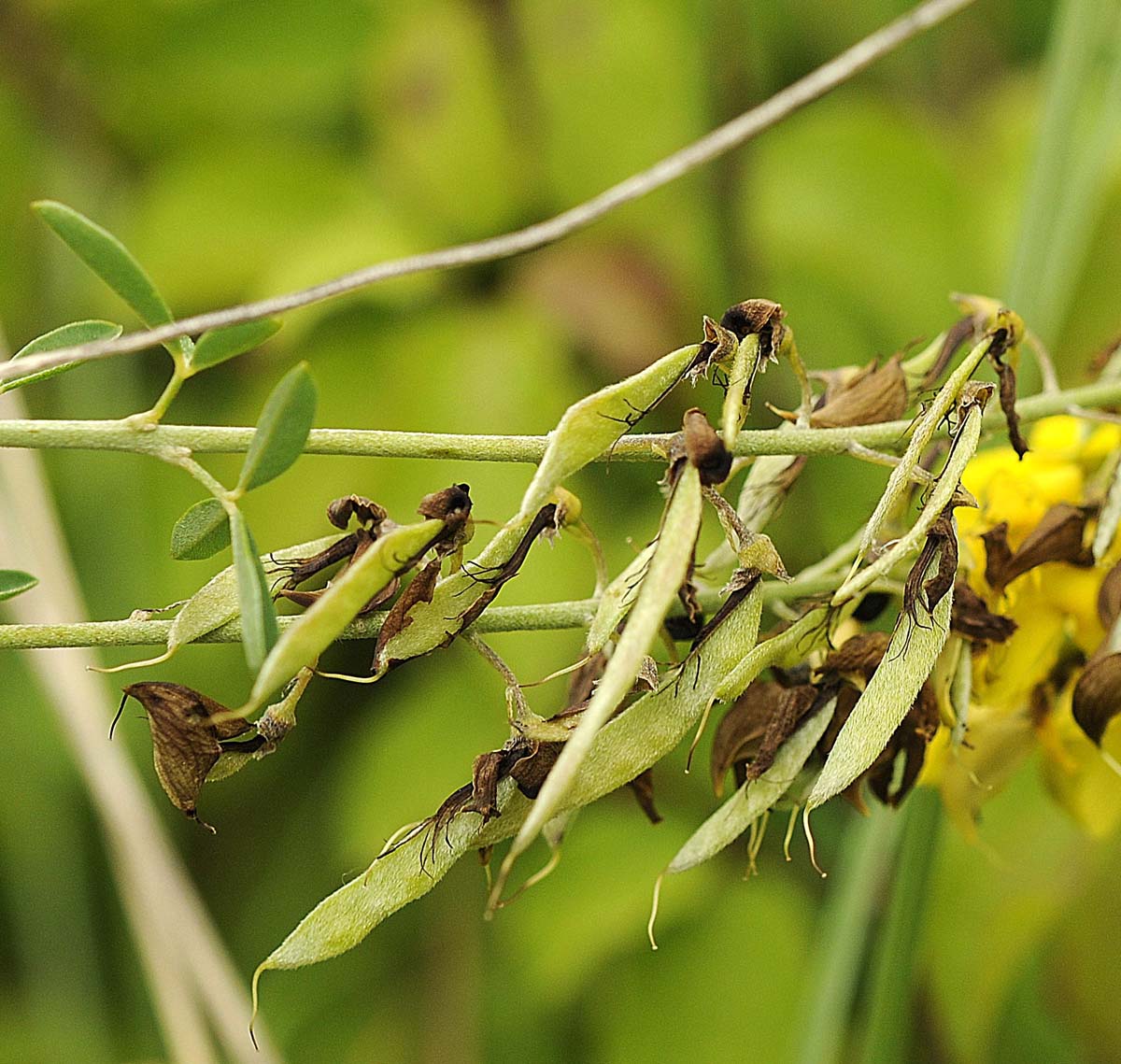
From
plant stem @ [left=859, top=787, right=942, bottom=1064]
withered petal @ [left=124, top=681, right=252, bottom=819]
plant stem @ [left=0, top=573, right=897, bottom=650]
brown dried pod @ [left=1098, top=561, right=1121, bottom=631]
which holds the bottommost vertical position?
plant stem @ [left=859, top=787, right=942, bottom=1064]

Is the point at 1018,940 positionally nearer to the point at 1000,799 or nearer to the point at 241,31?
the point at 1000,799

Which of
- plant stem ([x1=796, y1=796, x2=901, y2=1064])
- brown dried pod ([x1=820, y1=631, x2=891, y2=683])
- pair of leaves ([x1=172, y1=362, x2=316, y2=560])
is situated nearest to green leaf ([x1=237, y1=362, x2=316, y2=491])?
pair of leaves ([x1=172, y1=362, x2=316, y2=560])

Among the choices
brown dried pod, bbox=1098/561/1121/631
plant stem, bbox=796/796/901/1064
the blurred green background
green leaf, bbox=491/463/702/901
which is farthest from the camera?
the blurred green background

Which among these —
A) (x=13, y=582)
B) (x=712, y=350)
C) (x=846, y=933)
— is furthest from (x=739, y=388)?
(x=846, y=933)

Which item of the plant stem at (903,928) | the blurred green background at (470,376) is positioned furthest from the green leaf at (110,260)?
the blurred green background at (470,376)

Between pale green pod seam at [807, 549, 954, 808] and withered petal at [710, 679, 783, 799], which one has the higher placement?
pale green pod seam at [807, 549, 954, 808]

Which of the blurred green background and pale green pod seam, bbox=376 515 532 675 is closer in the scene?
pale green pod seam, bbox=376 515 532 675

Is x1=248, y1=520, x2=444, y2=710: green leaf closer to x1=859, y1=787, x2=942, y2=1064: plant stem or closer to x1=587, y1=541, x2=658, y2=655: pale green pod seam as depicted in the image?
x1=587, y1=541, x2=658, y2=655: pale green pod seam

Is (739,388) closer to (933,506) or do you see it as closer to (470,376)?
(933,506)

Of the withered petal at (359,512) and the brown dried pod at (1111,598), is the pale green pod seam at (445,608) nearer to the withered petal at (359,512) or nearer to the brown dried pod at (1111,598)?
the withered petal at (359,512)
